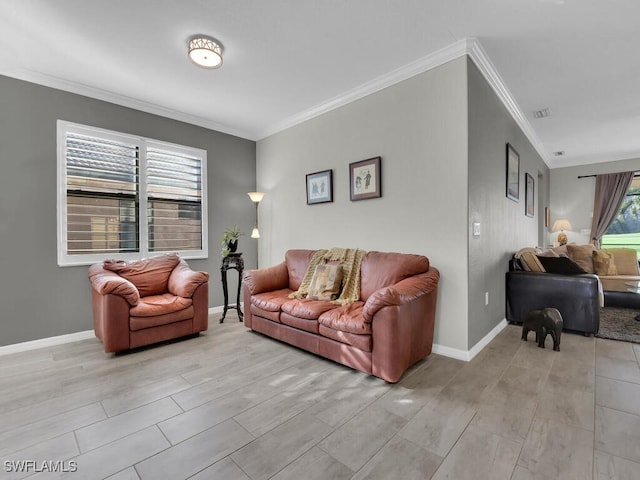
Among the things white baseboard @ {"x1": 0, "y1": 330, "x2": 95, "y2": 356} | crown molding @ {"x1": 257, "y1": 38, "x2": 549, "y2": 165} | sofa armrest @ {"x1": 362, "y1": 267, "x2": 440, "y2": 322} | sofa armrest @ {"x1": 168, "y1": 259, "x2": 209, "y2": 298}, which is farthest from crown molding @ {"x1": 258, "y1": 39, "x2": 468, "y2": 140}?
white baseboard @ {"x1": 0, "y1": 330, "x2": 95, "y2": 356}

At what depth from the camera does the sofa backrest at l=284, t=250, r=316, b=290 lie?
358 cm

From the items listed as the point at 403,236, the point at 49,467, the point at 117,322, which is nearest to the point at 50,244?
the point at 117,322

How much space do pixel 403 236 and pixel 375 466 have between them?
6.76 feet

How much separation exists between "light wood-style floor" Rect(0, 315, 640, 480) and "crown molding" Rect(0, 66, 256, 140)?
9.01 feet

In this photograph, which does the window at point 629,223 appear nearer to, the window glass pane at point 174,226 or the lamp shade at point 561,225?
the lamp shade at point 561,225

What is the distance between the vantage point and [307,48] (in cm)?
266

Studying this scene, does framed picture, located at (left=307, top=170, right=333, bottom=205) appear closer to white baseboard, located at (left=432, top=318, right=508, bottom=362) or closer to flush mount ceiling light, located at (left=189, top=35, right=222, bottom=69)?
flush mount ceiling light, located at (left=189, top=35, right=222, bottom=69)

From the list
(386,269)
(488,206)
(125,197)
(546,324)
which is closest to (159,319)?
(125,197)

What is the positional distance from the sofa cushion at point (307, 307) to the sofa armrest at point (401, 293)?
515 millimetres

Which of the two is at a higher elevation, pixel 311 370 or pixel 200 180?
pixel 200 180

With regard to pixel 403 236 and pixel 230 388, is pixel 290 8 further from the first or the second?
pixel 230 388

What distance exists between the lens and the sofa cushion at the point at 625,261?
4.71 meters

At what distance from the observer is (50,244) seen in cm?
315

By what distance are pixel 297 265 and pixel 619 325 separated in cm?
387
